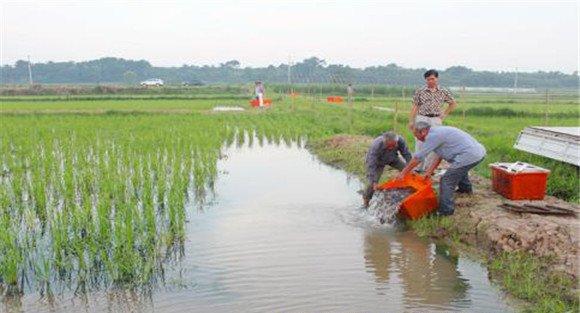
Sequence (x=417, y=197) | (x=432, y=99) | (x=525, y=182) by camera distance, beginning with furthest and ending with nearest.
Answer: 1. (x=432, y=99)
2. (x=525, y=182)
3. (x=417, y=197)

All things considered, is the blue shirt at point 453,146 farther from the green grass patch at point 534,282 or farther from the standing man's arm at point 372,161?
the green grass patch at point 534,282

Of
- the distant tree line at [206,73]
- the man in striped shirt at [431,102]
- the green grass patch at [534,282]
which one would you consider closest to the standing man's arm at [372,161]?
the man in striped shirt at [431,102]

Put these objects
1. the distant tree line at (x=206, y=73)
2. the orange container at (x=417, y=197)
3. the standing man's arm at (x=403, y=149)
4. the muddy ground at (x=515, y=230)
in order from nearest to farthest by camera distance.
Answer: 1. the muddy ground at (x=515, y=230)
2. the orange container at (x=417, y=197)
3. the standing man's arm at (x=403, y=149)
4. the distant tree line at (x=206, y=73)

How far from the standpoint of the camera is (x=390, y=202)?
6.26 m

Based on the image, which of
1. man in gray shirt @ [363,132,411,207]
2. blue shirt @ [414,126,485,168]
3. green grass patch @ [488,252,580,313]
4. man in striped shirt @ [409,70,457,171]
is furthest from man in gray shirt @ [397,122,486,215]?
man in striped shirt @ [409,70,457,171]

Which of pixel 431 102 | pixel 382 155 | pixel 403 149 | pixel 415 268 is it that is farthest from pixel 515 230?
pixel 431 102

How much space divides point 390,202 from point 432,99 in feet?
5.48

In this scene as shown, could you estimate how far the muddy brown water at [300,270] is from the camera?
4105 millimetres

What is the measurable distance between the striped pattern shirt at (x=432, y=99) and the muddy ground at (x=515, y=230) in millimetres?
1127

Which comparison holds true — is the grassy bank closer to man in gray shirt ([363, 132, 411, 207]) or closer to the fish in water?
the fish in water

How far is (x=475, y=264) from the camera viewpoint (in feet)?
16.4

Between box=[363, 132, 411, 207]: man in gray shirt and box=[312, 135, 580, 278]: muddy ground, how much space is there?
849 mm

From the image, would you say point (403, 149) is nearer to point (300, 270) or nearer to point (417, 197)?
point (417, 197)

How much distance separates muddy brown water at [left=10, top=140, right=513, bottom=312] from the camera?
162 inches
